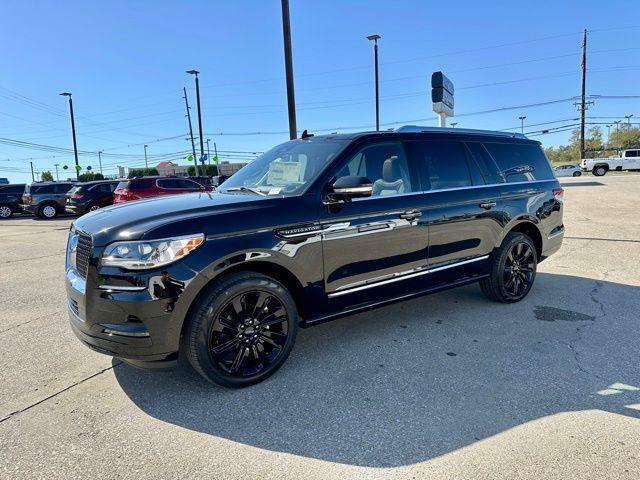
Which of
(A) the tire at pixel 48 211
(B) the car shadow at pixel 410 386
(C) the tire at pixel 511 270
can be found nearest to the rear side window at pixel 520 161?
(C) the tire at pixel 511 270

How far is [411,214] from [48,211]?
2016 cm

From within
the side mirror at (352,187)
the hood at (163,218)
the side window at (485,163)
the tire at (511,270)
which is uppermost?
the side window at (485,163)

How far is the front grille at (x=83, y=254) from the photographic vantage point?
2.95m

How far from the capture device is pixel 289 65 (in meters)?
11.1

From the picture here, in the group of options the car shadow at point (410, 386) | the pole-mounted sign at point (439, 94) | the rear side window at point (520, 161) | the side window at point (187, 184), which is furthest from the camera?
the side window at point (187, 184)

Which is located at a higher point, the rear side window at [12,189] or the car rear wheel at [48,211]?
the rear side window at [12,189]

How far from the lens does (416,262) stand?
13.4 ft

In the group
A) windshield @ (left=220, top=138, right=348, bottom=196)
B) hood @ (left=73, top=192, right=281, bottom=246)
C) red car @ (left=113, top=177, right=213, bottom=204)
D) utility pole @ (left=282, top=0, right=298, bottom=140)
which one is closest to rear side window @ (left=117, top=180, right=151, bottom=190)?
red car @ (left=113, top=177, right=213, bottom=204)

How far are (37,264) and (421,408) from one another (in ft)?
26.0

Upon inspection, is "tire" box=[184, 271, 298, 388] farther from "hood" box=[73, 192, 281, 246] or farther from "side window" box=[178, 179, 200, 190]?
"side window" box=[178, 179, 200, 190]

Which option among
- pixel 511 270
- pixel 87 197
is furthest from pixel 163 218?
pixel 87 197

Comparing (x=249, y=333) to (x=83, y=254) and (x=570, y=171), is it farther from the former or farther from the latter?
(x=570, y=171)

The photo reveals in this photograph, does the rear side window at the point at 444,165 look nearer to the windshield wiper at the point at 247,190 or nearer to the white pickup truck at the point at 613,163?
the windshield wiper at the point at 247,190

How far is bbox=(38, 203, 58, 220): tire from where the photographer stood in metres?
19.4
